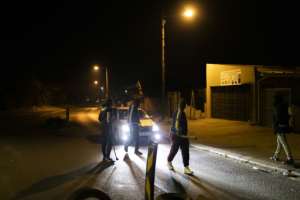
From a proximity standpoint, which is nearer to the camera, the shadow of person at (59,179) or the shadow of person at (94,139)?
the shadow of person at (59,179)

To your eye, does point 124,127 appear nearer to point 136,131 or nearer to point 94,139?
point 136,131

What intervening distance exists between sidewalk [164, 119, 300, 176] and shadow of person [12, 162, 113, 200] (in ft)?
13.4

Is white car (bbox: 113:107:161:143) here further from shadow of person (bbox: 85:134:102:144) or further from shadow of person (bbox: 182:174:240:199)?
shadow of person (bbox: 182:174:240:199)

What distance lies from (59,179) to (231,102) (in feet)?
56.4

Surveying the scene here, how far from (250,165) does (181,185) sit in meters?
3.31

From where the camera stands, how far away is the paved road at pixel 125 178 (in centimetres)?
770

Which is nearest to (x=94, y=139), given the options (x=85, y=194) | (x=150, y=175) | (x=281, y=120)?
(x=281, y=120)

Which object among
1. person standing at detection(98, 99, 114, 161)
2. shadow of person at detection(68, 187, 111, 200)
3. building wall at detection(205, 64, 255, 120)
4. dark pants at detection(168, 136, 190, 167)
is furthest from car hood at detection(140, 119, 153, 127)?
shadow of person at detection(68, 187, 111, 200)

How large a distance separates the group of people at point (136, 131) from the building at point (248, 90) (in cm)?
852

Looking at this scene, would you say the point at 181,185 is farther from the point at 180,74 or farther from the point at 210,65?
the point at 180,74

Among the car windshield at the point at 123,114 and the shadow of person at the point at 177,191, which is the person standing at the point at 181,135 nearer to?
the shadow of person at the point at 177,191

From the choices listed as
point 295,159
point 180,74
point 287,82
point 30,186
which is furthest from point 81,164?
point 180,74

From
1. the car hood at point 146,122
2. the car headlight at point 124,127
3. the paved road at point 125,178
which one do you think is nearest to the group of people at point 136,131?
the paved road at point 125,178

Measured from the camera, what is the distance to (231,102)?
24516mm
